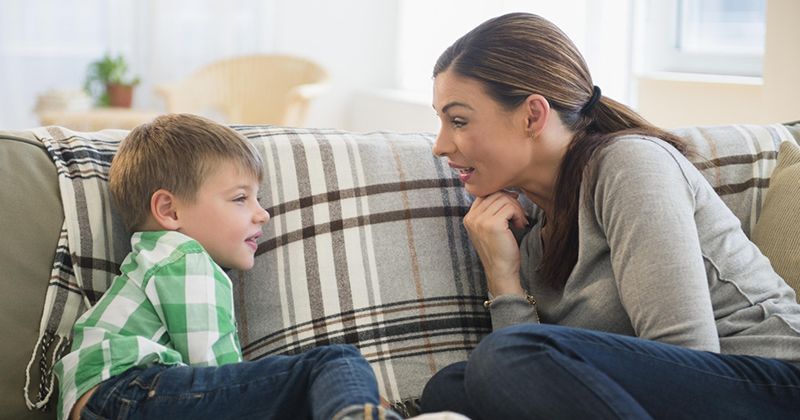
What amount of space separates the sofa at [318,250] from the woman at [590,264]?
9cm

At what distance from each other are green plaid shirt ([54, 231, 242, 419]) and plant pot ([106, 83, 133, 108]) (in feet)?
11.0

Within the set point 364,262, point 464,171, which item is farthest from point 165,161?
point 464,171

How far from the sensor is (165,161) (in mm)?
1541

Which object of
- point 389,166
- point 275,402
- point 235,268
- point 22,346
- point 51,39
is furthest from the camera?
point 51,39

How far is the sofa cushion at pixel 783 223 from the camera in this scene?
5.65 feet

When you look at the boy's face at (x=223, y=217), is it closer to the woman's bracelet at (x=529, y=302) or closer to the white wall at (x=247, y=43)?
the woman's bracelet at (x=529, y=302)

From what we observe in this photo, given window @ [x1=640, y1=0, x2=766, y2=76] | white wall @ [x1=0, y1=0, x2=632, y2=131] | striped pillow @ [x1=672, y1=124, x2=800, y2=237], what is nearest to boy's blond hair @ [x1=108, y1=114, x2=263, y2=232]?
striped pillow @ [x1=672, y1=124, x2=800, y2=237]

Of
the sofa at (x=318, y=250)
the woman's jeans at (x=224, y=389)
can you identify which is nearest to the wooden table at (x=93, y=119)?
the sofa at (x=318, y=250)

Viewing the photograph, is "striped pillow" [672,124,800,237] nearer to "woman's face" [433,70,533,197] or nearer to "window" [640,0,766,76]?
"woman's face" [433,70,533,197]

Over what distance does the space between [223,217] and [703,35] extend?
7.28ft

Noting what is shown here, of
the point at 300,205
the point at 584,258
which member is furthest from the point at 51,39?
→ the point at 584,258

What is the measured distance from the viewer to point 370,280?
168cm

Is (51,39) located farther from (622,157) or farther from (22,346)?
(622,157)

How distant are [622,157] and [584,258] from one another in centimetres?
18
